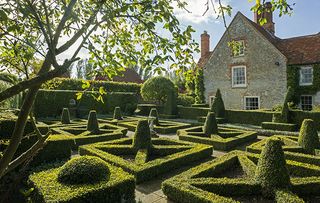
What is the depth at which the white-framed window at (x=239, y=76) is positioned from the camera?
77.9 feet

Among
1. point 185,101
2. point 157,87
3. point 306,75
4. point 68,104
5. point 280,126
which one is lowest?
point 280,126

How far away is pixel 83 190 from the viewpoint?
4.73m

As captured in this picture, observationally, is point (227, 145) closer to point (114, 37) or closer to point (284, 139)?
point (284, 139)

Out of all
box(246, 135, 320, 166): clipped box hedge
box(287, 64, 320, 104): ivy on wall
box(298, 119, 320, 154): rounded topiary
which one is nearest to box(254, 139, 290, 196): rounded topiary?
box(246, 135, 320, 166): clipped box hedge

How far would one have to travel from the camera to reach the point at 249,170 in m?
6.76

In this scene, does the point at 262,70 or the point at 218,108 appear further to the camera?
the point at 262,70

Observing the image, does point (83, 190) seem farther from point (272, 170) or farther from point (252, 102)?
point (252, 102)

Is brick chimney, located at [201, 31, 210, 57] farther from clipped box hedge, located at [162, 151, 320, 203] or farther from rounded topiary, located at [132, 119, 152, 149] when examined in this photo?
clipped box hedge, located at [162, 151, 320, 203]

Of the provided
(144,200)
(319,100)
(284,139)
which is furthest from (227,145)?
(319,100)

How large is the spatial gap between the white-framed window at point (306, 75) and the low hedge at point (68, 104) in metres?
17.2

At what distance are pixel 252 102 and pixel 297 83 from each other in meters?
4.27

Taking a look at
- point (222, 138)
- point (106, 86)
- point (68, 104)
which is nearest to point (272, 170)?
point (222, 138)

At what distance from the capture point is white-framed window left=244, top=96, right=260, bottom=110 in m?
22.8

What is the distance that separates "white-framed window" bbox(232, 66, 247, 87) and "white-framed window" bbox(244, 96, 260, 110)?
1.44m
